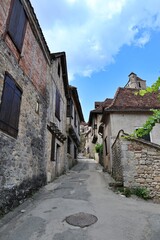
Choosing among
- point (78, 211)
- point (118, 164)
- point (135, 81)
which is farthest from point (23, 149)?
point (135, 81)

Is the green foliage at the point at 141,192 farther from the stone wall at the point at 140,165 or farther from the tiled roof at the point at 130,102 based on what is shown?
the tiled roof at the point at 130,102

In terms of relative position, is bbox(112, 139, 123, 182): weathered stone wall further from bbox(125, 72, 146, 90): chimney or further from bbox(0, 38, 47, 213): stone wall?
bbox(125, 72, 146, 90): chimney

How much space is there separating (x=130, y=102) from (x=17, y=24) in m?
7.88

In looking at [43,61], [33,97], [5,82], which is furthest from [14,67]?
[43,61]

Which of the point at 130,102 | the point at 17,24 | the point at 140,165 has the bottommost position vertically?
the point at 140,165

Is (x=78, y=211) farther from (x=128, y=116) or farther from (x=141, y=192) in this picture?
(x=128, y=116)

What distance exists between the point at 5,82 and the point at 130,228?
15.8ft

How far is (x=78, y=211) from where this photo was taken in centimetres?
470

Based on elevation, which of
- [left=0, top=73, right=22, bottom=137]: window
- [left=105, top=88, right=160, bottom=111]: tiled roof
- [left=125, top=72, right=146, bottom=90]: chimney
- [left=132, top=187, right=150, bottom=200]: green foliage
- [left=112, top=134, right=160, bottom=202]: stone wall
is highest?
[left=125, top=72, right=146, bottom=90]: chimney

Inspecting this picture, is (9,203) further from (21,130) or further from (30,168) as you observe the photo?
(21,130)

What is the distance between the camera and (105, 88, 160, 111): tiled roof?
33.4 ft

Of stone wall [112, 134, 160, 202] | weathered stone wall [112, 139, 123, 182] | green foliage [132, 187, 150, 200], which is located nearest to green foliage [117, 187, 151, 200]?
green foliage [132, 187, 150, 200]

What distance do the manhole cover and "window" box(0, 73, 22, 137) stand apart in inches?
112

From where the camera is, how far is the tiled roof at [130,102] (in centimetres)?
1020
